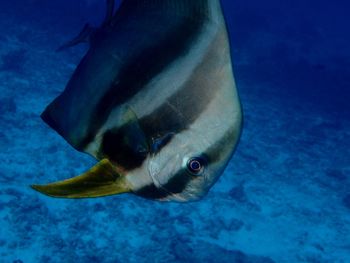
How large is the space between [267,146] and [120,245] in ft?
22.1

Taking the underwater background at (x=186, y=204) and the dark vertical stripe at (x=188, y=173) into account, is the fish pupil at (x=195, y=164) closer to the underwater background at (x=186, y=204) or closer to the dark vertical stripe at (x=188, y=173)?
the dark vertical stripe at (x=188, y=173)

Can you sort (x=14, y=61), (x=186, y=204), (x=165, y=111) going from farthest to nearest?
(x=14, y=61)
(x=186, y=204)
(x=165, y=111)

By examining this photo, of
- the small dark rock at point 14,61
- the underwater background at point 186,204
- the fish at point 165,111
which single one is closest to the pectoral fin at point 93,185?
the fish at point 165,111

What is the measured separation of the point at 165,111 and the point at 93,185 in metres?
0.28

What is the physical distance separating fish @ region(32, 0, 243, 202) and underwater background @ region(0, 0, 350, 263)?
617cm

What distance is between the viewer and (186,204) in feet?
28.1

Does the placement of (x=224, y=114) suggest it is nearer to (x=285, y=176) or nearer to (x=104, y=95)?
(x=104, y=95)

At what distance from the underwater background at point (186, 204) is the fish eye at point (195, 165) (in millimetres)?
6205

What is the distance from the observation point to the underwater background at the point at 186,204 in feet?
23.5

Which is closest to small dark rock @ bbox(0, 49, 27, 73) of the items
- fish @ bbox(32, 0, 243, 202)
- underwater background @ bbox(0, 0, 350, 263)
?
underwater background @ bbox(0, 0, 350, 263)

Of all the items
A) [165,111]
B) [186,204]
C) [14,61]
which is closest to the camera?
[165,111]

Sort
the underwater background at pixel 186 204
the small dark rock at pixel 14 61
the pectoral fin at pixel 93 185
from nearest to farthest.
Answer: the pectoral fin at pixel 93 185 → the underwater background at pixel 186 204 → the small dark rock at pixel 14 61

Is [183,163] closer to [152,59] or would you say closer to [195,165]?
[195,165]

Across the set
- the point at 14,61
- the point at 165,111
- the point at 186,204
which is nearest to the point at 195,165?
the point at 165,111
